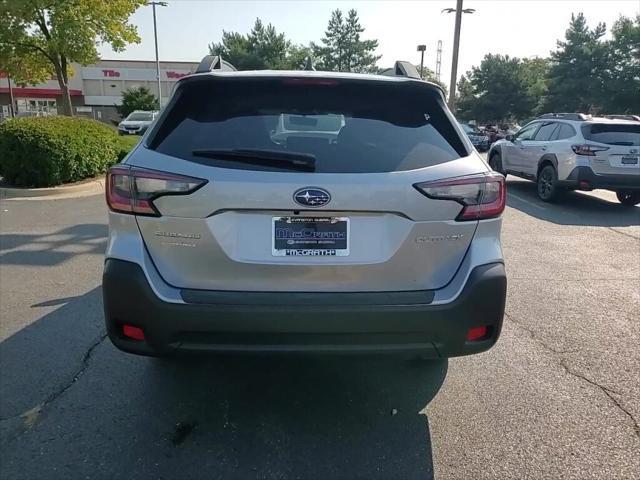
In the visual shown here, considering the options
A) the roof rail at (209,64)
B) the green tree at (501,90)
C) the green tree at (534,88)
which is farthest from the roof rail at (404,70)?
the green tree at (501,90)

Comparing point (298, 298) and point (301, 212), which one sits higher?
point (301, 212)

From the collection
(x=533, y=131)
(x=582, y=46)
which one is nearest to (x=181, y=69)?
(x=582, y=46)

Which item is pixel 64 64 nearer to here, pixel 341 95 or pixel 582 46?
pixel 341 95

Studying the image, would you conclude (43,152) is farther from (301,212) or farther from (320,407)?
(301,212)

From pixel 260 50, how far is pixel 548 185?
51.3m

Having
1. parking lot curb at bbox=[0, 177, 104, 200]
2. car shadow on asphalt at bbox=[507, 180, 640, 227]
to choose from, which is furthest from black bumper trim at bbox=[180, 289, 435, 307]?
parking lot curb at bbox=[0, 177, 104, 200]

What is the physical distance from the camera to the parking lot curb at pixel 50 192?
9.73m

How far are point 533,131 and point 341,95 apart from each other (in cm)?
1086

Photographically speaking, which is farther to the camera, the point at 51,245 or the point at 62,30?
the point at 62,30

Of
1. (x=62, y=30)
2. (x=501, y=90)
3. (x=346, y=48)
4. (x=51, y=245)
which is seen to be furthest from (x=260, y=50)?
(x=51, y=245)

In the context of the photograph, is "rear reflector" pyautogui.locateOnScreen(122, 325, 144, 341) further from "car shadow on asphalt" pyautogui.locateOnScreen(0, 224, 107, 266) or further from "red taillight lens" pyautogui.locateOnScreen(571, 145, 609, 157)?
"red taillight lens" pyautogui.locateOnScreen(571, 145, 609, 157)

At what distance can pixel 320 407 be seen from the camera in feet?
10.2

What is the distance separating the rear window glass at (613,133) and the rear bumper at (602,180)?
655 millimetres

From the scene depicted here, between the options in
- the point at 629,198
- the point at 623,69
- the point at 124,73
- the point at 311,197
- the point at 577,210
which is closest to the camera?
the point at 311,197
